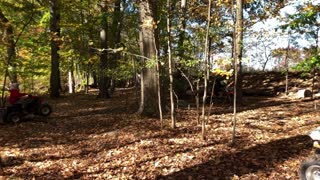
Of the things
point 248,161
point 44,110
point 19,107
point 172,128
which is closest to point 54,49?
point 44,110

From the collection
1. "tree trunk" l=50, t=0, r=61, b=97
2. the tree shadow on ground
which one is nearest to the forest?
the tree shadow on ground

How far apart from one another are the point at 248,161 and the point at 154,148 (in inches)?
86.5

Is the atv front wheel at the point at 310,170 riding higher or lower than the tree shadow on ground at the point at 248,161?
higher

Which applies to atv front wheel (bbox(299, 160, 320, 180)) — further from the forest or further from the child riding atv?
the child riding atv

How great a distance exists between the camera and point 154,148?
7438 mm

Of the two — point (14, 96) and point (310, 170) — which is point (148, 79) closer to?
point (14, 96)

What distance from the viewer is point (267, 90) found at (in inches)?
821

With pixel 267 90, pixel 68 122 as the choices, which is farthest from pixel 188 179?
pixel 267 90

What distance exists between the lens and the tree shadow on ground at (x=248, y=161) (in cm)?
595

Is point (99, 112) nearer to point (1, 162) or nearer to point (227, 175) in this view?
point (1, 162)

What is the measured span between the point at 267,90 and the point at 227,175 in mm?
16172

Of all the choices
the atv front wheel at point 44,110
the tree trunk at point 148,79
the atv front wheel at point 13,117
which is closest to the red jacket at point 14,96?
the atv front wheel at point 13,117

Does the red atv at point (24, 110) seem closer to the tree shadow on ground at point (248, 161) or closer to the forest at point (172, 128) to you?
the forest at point (172, 128)

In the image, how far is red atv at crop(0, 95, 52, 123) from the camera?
10.5m
